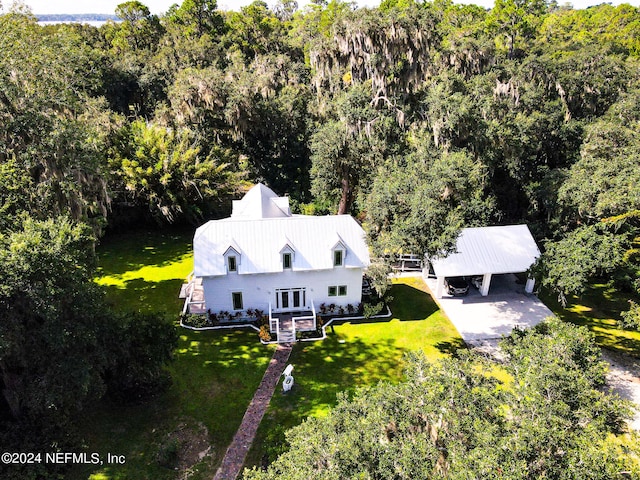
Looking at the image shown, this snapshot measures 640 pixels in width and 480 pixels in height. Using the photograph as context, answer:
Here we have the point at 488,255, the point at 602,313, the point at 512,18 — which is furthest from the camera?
the point at 512,18

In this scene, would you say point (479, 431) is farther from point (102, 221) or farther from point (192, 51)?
point (192, 51)

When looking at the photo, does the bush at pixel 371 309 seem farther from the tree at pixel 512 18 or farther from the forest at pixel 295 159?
the tree at pixel 512 18

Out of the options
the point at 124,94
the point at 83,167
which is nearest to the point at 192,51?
the point at 124,94

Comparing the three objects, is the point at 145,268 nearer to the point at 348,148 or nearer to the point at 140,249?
the point at 140,249

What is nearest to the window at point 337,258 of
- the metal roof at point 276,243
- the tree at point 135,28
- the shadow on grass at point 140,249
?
the metal roof at point 276,243

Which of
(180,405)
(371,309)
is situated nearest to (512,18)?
(371,309)

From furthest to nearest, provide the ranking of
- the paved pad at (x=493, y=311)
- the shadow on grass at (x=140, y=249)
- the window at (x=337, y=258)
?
the shadow on grass at (x=140, y=249) → the window at (x=337, y=258) → the paved pad at (x=493, y=311)

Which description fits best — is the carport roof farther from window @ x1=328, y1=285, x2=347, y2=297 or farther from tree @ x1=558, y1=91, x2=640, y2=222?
window @ x1=328, y1=285, x2=347, y2=297

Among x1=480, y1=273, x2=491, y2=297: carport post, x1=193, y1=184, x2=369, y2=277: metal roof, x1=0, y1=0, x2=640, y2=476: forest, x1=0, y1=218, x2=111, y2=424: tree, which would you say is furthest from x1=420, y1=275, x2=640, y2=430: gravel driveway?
x1=0, y1=218, x2=111, y2=424: tree
